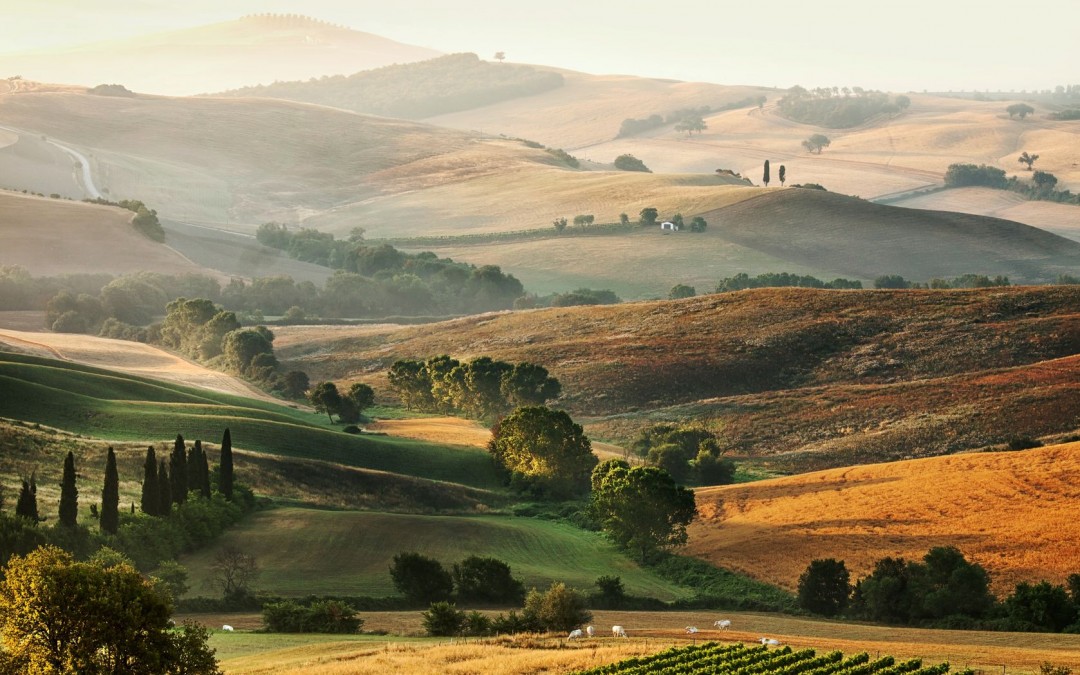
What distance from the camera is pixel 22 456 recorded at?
7431cm

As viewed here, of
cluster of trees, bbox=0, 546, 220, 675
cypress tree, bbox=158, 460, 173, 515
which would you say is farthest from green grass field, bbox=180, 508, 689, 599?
cluster of trees, bbox=0, 546, 220, 675

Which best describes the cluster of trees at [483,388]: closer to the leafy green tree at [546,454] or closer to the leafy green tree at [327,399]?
the leafy green tree at [327,399]

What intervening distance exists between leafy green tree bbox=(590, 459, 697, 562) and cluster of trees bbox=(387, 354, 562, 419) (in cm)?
3402

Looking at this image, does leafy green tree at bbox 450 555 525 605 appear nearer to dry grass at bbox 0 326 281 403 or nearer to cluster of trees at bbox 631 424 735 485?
cluster of trees at bbox 631 424 735 485

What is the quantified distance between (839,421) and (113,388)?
56519 mm

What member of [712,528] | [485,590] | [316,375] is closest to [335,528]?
[485,590]

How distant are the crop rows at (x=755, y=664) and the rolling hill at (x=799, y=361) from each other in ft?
167

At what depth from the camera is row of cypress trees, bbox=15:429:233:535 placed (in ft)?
207

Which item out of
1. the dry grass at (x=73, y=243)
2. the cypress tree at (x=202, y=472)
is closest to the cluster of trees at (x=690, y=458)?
the cypress tree at (x=202, y=472)

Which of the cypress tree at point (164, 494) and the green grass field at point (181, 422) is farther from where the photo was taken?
the green grass field at point (181, 422)

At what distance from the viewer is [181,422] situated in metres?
89.6

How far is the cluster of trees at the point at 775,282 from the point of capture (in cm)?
17838

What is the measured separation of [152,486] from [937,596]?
131 feet

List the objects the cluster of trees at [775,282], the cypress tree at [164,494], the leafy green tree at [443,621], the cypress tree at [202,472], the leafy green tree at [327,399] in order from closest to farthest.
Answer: the leafy green tree at [443,621] < the cypress tree at [164,494] < the cypress tree at [202,472] < the leafy green tree at [327,399] < the cluster of trees at [775,282]
